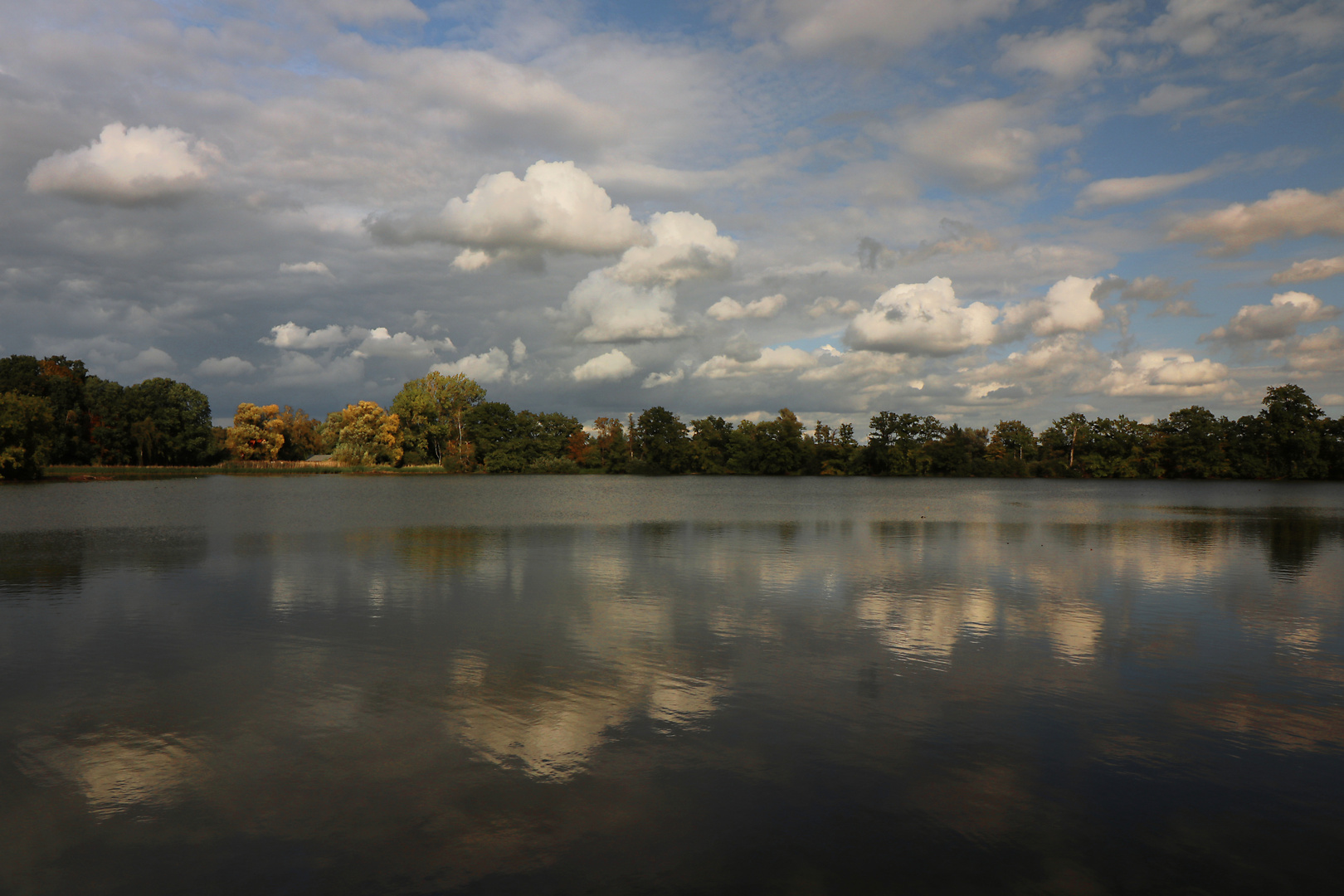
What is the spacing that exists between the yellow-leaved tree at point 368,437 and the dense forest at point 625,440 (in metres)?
0.23

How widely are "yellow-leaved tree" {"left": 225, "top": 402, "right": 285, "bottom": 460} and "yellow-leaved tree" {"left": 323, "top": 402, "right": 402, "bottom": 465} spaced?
14491mm

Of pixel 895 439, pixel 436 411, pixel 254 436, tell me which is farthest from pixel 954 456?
pixel 254 436

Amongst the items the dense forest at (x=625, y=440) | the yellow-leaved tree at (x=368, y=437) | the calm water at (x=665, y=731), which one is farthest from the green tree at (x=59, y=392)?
the calm water at (x=665, y=731)

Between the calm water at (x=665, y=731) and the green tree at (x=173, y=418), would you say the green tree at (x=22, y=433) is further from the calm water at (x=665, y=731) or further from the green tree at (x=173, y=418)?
the calm water at (x=665, y=731)

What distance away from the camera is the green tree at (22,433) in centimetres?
7069

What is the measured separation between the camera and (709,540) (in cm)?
3077

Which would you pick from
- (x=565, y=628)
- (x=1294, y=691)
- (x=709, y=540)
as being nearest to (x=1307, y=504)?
(x=709, y=540)

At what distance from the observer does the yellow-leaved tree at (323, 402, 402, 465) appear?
438ft

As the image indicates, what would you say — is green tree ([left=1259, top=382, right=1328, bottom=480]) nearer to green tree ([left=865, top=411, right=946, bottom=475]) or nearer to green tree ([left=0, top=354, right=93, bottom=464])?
green tree ([left=865, top=411, right=946, bottom=475])

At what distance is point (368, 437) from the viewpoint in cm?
13475

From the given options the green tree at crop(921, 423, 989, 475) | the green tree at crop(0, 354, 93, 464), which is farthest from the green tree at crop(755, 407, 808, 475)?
the green tree at crop(0, 354, 93, 464)

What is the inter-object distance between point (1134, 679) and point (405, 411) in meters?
147

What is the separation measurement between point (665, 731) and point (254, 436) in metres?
151

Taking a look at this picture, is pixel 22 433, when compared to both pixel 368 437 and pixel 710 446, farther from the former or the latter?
pixel 710 446
